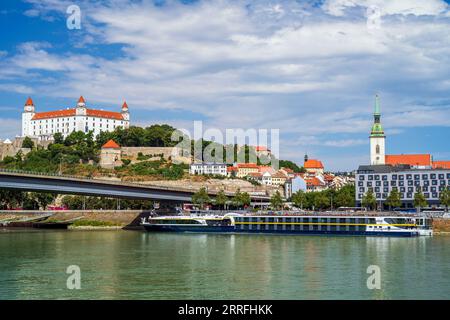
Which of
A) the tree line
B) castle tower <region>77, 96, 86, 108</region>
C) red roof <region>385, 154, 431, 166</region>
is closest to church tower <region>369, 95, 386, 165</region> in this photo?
red roof <region>385, 154, 431, 166</region>

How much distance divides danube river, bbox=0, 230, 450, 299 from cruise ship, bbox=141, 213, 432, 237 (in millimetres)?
6687

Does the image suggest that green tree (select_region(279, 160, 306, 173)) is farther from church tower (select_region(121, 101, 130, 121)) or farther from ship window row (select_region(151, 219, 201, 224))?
ship window row (select_region(151, 219, 201, 224))

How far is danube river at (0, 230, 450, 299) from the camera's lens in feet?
75.7

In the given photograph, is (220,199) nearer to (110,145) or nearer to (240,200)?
(240,200)

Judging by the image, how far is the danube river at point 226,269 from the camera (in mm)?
23062

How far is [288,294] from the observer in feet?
74.7

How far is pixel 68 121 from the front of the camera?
118438 millimetres

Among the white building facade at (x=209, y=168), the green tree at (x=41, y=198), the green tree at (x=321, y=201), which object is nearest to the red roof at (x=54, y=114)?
the white building facade at (x=209, y=168)

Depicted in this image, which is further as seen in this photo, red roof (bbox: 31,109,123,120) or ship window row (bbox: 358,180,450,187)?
red roof (bbox: 31,109,123,120)

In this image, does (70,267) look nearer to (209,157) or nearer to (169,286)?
(169,286)

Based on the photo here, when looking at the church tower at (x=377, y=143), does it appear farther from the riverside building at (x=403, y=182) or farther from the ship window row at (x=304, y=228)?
the ship window row at (x=304, y=228)

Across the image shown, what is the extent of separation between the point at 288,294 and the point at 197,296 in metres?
3.33

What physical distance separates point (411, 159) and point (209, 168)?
32318 millimetres

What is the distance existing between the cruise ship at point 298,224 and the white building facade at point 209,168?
1585 inches
